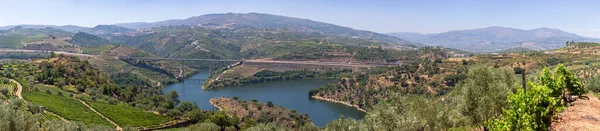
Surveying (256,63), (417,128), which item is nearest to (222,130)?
(417,128)

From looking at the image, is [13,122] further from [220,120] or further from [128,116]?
[220,120]

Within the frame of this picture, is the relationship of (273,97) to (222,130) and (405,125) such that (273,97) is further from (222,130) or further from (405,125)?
(405,125)

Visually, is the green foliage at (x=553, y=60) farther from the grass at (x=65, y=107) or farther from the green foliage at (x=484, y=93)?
the grass at (x=65, y=107)

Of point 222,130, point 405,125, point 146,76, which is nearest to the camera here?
point 405,125

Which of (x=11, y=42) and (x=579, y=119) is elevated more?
(x=579, y=119)

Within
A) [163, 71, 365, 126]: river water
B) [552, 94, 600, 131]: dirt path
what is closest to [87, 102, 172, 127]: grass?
[163, 71, 365, 126]: river water

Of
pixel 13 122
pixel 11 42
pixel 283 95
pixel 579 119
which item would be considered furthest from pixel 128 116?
pixel 11 42
